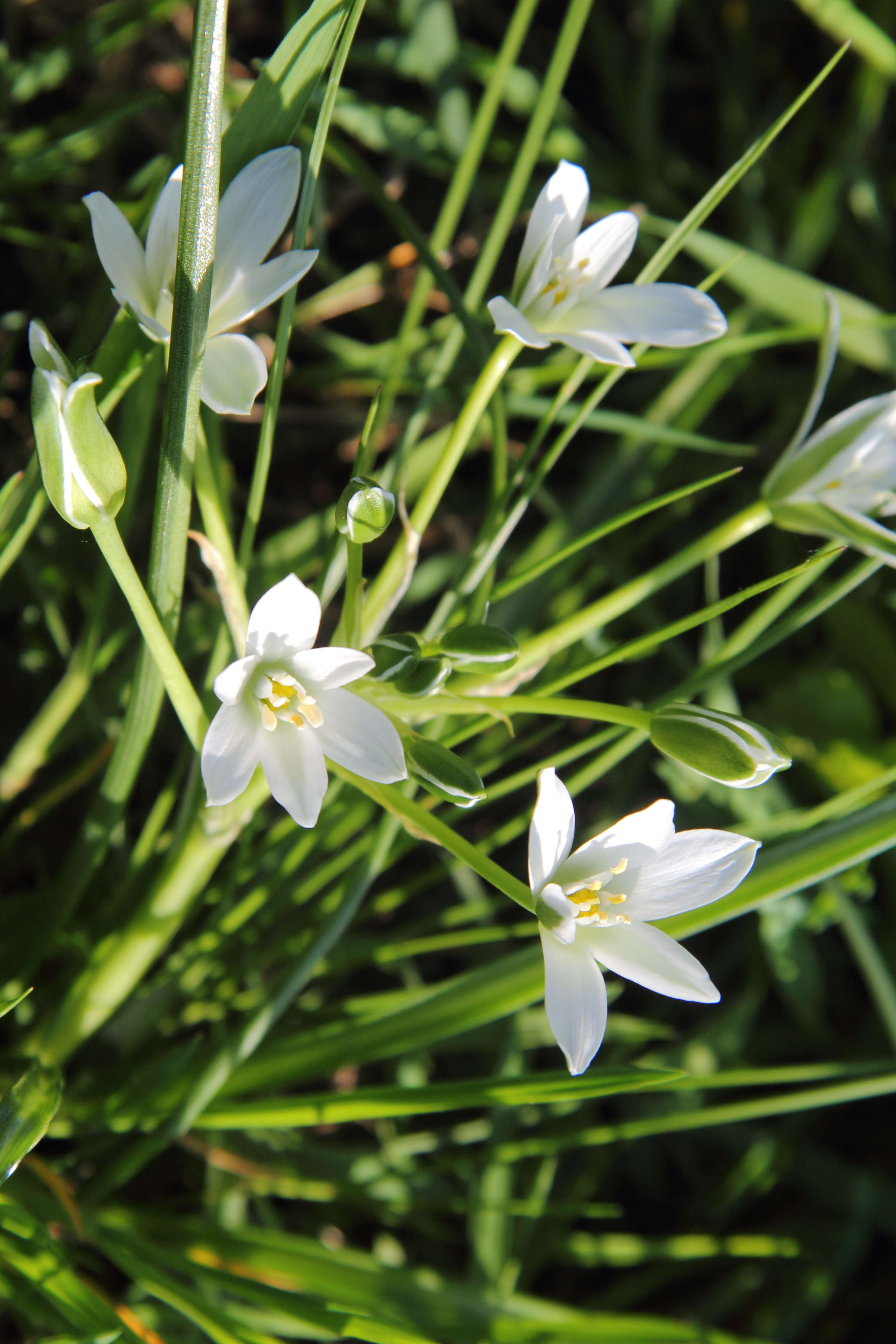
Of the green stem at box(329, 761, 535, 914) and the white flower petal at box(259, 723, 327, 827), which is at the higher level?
the white flower petal at box(259, 723, 327, 827)

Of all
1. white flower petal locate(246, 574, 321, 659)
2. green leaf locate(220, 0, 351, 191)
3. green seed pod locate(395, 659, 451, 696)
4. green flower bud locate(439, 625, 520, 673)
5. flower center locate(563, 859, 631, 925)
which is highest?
green leaf locate(220, 0, 351, 191)

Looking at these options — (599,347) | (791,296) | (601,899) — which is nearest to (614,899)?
(601,899)

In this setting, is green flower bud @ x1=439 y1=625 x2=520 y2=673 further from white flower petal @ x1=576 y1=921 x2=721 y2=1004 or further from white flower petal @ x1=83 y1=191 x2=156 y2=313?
white flower petal @ x1=83 y1=191 x2=156 y2=313

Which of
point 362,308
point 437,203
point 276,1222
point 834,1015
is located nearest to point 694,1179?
point 834,1015

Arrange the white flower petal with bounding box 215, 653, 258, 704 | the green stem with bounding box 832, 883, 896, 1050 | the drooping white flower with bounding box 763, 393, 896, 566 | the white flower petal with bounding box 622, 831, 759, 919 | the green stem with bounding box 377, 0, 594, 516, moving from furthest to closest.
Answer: the green stem with bounding box 832, 883, 896, 1050 < the green stem with bounding box 377, 0, 594, 516 < the drooping white flower with bounding box 763, 393, 896, 566 < the white flower petal with bounding box 622, 831, 759, 919 < the white flower petal with bounding box 215, 653, 258, 704

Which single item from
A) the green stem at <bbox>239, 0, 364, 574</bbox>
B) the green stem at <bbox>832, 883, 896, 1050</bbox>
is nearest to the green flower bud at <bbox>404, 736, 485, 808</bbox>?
the green stem at <bbox>239, 0, 364, 574</bbox>
